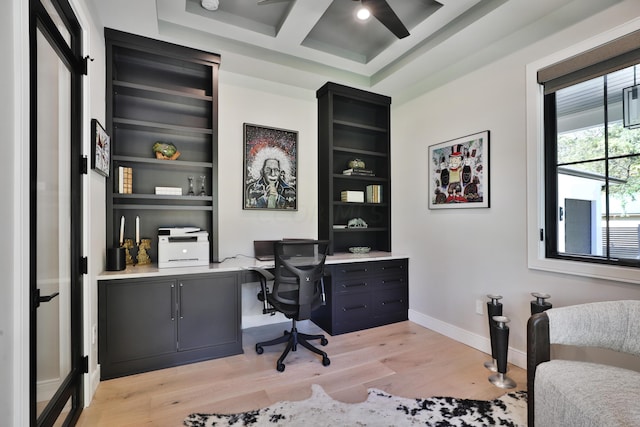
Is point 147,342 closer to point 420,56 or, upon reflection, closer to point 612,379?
point 612,379

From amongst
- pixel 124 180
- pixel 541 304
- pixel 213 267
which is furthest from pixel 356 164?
pixel 124 180

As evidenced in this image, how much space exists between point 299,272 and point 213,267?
0.80 m

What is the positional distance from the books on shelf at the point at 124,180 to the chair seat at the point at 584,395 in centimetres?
314

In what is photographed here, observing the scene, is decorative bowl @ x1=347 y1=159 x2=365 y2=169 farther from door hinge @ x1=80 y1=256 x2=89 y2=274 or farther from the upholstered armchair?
door hinge @ x1=80 y1=256 x2=89 y2=274

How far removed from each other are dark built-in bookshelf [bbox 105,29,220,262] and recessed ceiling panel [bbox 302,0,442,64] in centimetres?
104

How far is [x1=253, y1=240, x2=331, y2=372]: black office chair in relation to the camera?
8.23 feet

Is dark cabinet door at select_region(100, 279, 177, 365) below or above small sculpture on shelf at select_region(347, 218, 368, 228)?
below

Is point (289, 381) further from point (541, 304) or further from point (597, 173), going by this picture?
point (597, 173)

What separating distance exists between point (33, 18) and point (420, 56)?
276cm

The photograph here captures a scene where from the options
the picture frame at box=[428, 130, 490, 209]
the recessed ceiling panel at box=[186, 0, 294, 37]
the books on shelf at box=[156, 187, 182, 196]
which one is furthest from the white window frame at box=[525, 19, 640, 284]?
the books on shelf at box=[156, 187, 182, 196]

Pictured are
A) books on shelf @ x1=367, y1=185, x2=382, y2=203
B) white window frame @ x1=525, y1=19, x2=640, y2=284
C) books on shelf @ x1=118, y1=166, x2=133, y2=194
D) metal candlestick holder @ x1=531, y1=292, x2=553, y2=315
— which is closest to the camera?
metal candlestick holder @ x1=531, y1=292, x2=553, y2=315

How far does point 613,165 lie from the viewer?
2.14m

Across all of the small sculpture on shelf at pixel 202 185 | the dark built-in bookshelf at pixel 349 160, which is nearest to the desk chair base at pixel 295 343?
the dark built-in bookshelf at pixel 349 160

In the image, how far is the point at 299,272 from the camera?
2.49 meters
